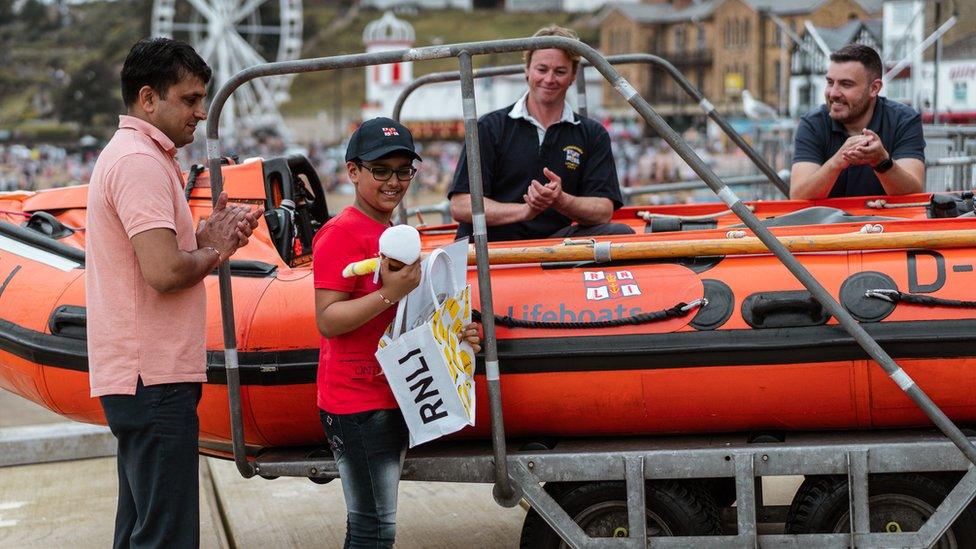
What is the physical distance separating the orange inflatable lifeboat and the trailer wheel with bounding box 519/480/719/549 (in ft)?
0.65

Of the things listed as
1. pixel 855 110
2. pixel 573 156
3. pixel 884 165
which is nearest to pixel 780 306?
pixel 573 156

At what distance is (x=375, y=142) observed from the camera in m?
3.36

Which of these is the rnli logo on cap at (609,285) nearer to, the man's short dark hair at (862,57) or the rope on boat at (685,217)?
the rope on boat at (685,217)

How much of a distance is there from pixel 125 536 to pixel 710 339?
1950 mm

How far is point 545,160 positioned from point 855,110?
1.41 meters

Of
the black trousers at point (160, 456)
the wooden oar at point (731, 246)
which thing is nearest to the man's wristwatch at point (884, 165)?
the wooden oar at point (731, 246)

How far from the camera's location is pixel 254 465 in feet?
13.2

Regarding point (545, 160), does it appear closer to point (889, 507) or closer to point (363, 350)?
point (363, 350)

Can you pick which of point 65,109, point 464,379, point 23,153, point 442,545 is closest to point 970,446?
point 464,379

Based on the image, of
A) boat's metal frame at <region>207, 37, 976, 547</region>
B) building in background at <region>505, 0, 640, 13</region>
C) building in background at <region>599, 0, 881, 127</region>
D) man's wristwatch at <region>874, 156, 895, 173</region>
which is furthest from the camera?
building in background at <region>505, 0, 640, 13</region>

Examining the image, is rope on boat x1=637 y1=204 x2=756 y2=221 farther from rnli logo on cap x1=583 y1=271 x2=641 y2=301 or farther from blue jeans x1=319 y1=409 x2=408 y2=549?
blue jeans x1=319 y1=409 x2=408 y2=549

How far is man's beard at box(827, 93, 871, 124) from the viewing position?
4.98 metres

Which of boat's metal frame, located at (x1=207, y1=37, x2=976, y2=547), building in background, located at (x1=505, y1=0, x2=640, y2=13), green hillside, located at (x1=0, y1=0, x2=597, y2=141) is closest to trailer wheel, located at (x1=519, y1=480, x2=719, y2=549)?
boat's metal frame, located at (x1=207, y1=37, x2=976, y2=547)

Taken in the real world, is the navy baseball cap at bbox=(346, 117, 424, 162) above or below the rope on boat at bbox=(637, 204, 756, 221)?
above
